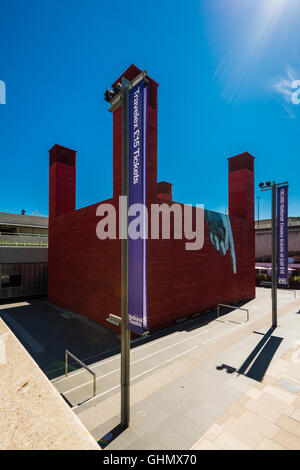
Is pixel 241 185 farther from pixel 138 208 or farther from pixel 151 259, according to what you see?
pixel 138 208

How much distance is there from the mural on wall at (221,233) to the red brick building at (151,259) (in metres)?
0.45

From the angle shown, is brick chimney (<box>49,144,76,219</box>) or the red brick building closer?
the red brick building

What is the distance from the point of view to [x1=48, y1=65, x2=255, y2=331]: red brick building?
1151cm

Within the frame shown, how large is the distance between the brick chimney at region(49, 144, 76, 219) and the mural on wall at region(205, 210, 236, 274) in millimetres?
11671

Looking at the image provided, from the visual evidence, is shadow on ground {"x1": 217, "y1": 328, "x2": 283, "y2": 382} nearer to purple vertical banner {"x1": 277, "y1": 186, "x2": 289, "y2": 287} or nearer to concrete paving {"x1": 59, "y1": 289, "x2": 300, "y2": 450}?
concrete paving {"x1": 59, "y1": 289, "x2": 300, "y2": 450}

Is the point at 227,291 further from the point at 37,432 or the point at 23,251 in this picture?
the point at 23,251

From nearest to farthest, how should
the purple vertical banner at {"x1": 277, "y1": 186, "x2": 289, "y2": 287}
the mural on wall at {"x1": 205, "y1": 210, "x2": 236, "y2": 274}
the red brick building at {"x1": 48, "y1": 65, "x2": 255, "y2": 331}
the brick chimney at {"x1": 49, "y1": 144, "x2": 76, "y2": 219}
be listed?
the red brick building at {"x1": 48, "y1": 65, "x2": 255, "y2": 331}, the purple vertical banner at {"x1": 277, "y1": 186, "x2": 289, "y2": 287}, the mural on wall at {"x1": 205, "y1": 210, "x2": 236, "y2": 274}, the brick chimney at {"x1": 49, "y1": 144, "x2": 76, "y2": 219}

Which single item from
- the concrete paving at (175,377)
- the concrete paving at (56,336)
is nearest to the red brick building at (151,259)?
the concrete paving at (56,336)

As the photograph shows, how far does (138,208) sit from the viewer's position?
530 centimetres

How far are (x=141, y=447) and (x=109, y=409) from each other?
62.3 inches

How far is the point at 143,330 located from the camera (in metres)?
4.79

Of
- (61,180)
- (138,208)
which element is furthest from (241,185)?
(138,208)

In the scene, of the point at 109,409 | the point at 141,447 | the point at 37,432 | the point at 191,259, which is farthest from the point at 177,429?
the point at 191,259

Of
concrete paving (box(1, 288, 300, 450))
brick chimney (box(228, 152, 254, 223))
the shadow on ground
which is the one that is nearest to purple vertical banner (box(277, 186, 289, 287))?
concrete paving (box(1, 288, 300, 450))
